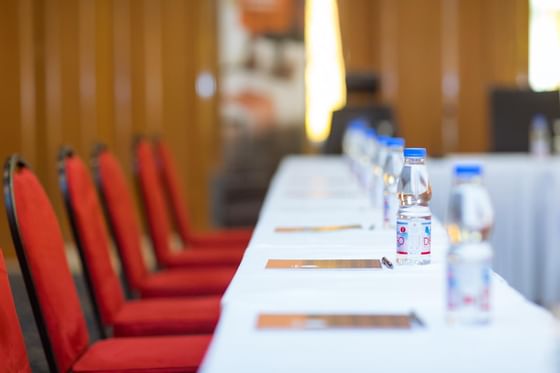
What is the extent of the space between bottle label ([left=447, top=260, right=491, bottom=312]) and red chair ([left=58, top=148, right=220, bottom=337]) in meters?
1.31

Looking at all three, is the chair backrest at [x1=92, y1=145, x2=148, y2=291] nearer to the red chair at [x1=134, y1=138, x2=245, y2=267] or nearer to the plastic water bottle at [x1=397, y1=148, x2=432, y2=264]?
the red chair at [x1=134, y1=138, x2=245, y2=267]

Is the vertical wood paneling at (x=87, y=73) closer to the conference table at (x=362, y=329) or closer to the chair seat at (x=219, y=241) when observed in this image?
the chair seat at (x=219, y=241)

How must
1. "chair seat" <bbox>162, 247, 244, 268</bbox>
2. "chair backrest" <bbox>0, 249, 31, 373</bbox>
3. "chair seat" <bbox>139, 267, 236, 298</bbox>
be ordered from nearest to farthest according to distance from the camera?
1. "chair backrest" <bbox>0, 249, 31, 373</bbox>
2. "chair seat" <bbox>139, 267, 236, 298</bbox>
3. "chair seat" <bbox>162, 247, 244, 268</bbox>

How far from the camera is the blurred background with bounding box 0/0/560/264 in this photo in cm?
728

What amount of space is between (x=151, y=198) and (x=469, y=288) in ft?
7.97

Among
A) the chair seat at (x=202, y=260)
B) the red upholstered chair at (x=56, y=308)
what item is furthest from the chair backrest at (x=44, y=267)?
the chair seat at (x=202, y=260)

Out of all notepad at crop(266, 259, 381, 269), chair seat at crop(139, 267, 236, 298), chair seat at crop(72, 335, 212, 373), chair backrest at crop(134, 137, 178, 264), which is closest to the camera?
notepad at crop(266, 259, 381, 269)

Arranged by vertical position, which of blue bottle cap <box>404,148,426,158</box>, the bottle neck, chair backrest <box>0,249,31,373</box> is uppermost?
blue bottle cap <box>404,148,426,158</box>

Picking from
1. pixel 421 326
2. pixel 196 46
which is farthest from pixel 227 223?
pixel 421 326

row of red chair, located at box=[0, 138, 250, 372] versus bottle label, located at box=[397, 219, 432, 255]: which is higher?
bottle label, located at box=[397, 219, 432, 255]

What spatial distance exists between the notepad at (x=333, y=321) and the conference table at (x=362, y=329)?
11 millimetres

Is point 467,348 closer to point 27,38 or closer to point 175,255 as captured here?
point 175,255

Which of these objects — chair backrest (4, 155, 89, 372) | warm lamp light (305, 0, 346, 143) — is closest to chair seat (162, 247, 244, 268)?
chair backrest (4, 155, 89, 372)

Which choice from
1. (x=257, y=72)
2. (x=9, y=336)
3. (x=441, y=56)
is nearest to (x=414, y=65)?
(x=441, y=56)
